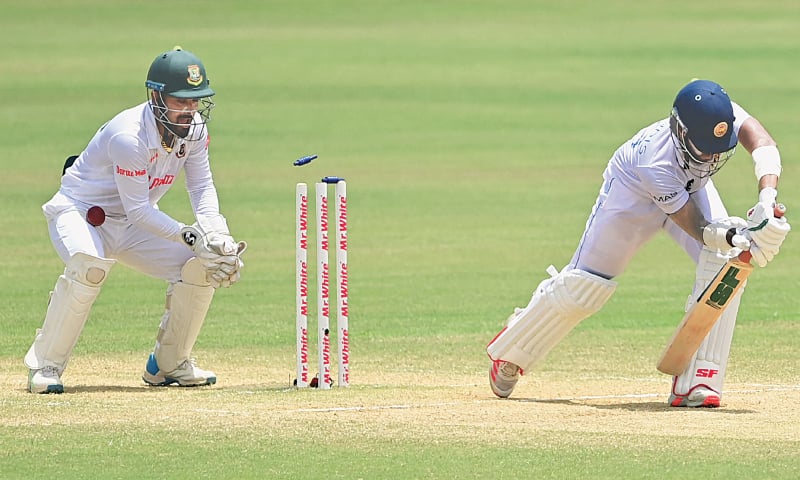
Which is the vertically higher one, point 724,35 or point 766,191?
point 724,35

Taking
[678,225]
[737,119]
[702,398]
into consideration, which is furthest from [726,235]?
[702,398]

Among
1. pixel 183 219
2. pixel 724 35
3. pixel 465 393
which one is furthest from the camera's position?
pixel 724 35

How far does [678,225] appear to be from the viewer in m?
8.07

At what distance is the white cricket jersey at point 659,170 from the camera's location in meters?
7.94

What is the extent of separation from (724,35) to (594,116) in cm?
973

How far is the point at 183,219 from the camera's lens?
55.6 ft

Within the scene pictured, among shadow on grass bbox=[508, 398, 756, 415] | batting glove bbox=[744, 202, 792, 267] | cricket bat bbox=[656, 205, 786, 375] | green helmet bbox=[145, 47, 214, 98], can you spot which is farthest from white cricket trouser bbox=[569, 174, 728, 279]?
green helmet bbox=[145, 47, 214, 98]

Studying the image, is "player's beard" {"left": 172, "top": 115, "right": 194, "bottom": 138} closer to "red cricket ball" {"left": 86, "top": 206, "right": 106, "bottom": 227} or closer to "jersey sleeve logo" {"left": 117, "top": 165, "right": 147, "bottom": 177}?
"jersey sleeve logo" {"left": 117, "top": 165, "right": 147, "bottom": 177}

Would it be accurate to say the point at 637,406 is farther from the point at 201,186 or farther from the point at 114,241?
the point at 114,241

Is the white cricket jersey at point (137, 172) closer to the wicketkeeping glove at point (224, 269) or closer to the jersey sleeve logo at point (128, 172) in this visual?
the jersey sleeve logo at point (128, 172)

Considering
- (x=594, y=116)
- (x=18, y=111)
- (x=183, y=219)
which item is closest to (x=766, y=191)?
(x=183, y=219)

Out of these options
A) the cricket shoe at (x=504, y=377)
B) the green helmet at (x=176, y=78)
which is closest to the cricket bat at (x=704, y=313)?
the cricket shoe at (x=504, y=377)

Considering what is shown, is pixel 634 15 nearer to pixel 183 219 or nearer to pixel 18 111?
pixel 18 111

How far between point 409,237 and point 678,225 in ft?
26.7
